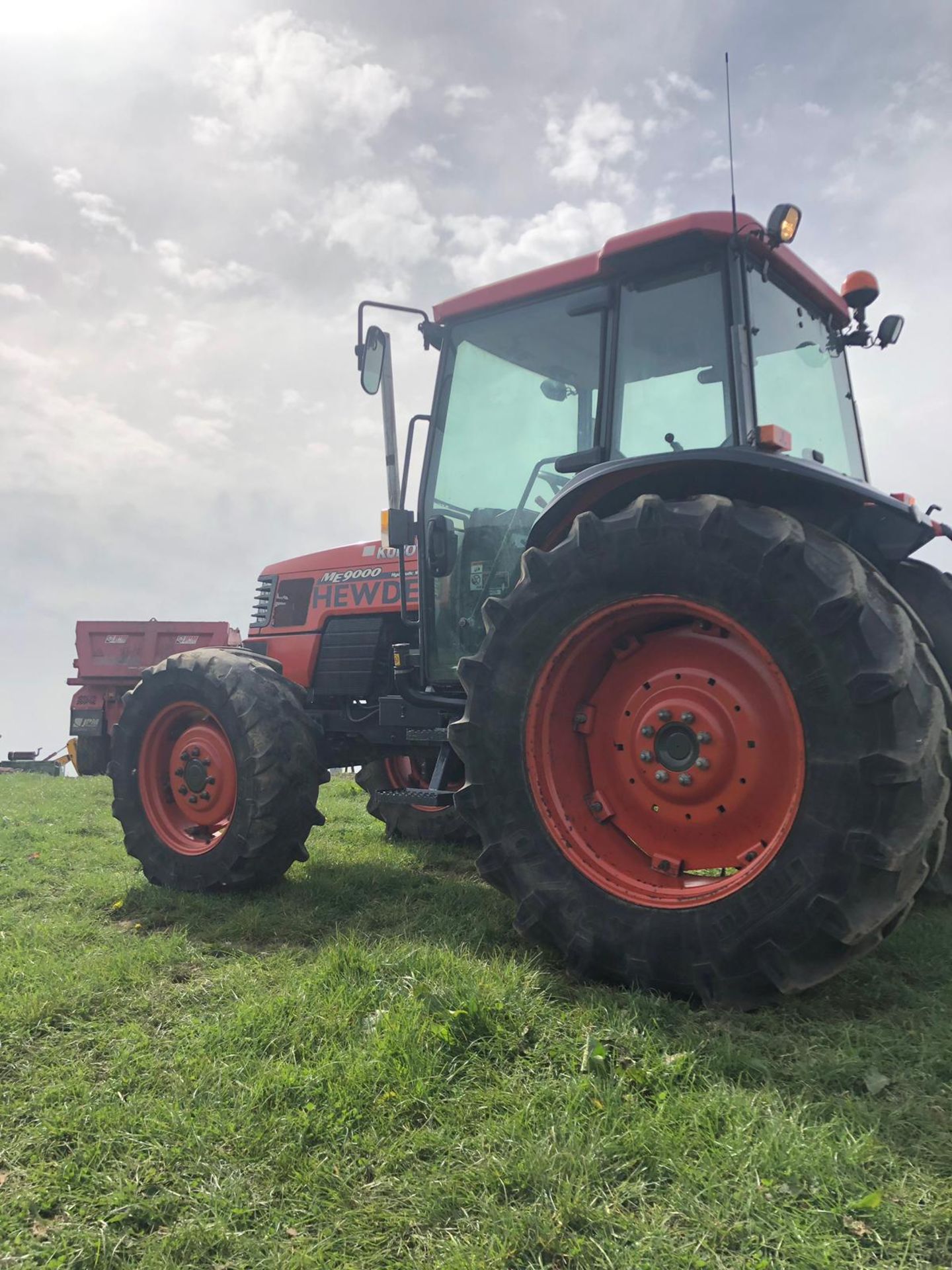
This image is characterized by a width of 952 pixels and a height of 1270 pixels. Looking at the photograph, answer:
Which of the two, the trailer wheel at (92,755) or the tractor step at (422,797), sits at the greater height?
the trailer wheel at (92,755)

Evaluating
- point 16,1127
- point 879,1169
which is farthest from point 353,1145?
point 879,1169

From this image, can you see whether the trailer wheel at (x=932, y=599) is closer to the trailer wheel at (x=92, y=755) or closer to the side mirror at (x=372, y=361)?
the side mirror at (x=372, y=361)

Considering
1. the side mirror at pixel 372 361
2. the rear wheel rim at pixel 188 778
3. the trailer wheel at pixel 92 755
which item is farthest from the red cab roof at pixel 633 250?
the trailer wheel at pixel 92 755

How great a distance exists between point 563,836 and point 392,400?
2398mm

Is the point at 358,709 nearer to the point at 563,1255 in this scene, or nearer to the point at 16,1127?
the point at 16,1127

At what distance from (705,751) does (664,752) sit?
0.16 meters

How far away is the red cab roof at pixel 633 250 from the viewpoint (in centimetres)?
335

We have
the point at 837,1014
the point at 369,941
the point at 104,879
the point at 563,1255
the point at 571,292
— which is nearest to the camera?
the point at 563,1255

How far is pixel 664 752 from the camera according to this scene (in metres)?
3.04

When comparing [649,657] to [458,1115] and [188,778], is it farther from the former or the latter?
[188,778]

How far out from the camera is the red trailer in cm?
1245

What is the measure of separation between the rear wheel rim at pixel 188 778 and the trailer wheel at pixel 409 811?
109cm

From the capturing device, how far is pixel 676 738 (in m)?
3.03

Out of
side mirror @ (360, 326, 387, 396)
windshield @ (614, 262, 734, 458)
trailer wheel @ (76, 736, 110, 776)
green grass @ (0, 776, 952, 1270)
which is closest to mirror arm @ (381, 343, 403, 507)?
side mirror @ (360, 326, 387, 396)
